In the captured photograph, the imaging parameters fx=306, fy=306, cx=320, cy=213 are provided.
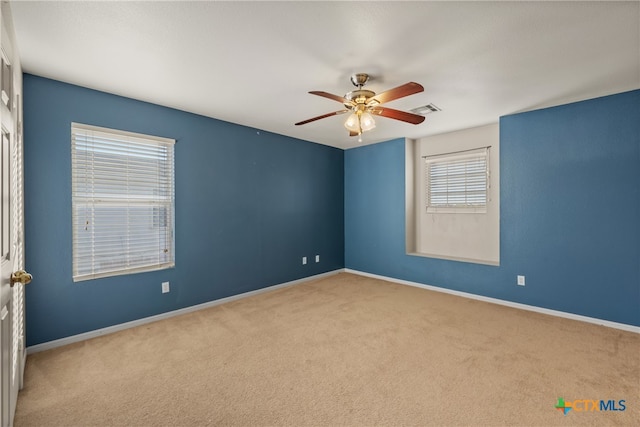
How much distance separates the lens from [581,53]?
2.27 meters

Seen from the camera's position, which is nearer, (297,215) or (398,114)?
(398,114)

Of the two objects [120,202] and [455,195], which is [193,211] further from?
[455,195]

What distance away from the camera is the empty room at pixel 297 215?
1.89 metres

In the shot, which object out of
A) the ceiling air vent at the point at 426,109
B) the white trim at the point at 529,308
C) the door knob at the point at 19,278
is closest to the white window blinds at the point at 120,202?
the door knob at the point at 19,278

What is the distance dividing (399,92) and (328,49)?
Answer: 0.60m

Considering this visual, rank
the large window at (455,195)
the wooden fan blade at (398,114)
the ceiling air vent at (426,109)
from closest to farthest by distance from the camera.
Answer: the wooden fan blade at (398,114) < the ceiling air vent at (426,109) < the large window at (455,195)

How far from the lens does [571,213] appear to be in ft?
11.1

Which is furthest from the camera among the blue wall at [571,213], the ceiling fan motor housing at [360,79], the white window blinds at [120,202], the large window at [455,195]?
the large window at [455,195]

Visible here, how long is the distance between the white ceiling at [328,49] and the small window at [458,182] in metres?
1.17

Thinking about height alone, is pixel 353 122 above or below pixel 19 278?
above

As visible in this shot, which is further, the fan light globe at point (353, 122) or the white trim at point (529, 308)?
the white trim at point (529, 308)

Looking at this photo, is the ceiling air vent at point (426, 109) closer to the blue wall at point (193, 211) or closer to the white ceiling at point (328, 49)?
the white ceiling at point (328, 49)

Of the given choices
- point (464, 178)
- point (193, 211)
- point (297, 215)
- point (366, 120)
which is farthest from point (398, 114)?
point (297, 215)

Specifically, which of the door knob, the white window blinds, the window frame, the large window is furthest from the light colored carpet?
the window frame
